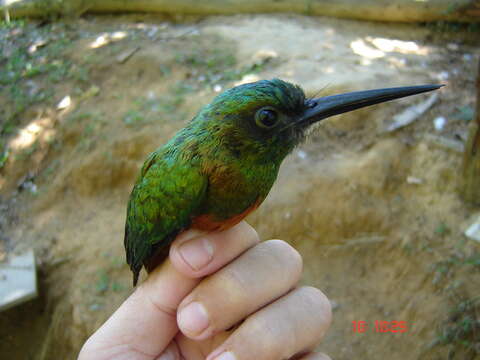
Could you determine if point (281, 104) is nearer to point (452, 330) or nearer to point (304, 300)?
point (304, 300)

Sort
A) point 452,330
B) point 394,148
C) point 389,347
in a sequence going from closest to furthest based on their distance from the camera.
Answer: point 452,330
point 389,347
point 394,148

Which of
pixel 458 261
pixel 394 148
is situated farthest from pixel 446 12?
pixel 458 261

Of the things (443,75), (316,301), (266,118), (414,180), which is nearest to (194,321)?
(316,301)

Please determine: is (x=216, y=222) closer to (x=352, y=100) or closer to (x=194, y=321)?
(x=194, y=321)

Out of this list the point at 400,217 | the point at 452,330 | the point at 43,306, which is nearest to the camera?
the point at 452,330

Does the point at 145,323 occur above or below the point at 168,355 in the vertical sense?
above

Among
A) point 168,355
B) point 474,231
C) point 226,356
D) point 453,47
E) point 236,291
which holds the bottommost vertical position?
point 474,231
